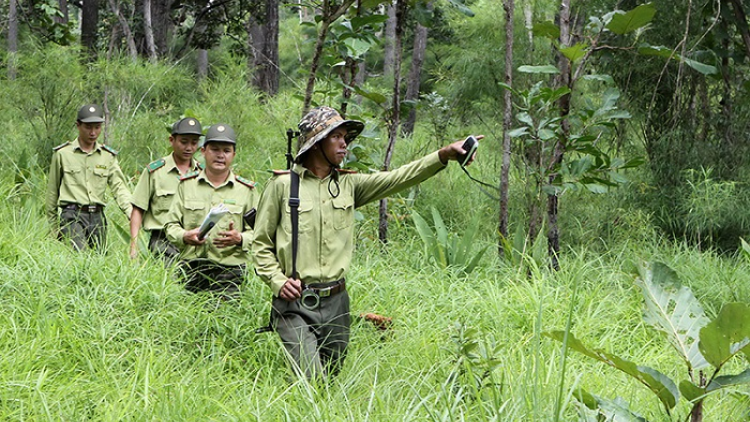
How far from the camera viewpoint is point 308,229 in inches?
130

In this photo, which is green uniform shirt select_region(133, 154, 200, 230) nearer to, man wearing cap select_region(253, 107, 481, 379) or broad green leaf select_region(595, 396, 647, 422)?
man wearing cap select_region(253, 107, 481, 379)

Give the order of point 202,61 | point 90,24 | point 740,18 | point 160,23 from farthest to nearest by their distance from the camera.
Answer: point 202,61 < point 90,24 < point 160,23 < point 740,18

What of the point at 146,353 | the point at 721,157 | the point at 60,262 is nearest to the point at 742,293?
the point at 721,157

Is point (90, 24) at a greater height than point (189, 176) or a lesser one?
greater

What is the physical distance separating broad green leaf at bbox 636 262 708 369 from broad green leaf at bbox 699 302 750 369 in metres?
0.17

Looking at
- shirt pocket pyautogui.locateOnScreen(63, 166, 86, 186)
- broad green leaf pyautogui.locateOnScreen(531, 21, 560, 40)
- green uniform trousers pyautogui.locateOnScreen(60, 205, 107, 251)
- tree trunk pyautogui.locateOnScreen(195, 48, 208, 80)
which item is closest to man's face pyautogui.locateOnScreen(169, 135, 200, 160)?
green uniform trousers pyautogui.locateOnScreen(60, 205, 107, 251)

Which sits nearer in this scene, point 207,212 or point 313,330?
point 313,330

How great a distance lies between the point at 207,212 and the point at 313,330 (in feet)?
4.33

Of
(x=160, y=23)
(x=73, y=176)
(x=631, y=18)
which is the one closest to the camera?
(x=631, y=18)

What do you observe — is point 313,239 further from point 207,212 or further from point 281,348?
point 207,212

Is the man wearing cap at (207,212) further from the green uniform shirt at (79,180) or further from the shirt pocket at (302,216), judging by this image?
the green uniform shirt at (79,180)

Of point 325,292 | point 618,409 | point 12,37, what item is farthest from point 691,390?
point 12,37

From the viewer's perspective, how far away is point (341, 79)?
6.00 meters

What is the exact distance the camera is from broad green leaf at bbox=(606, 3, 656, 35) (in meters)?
4.35
